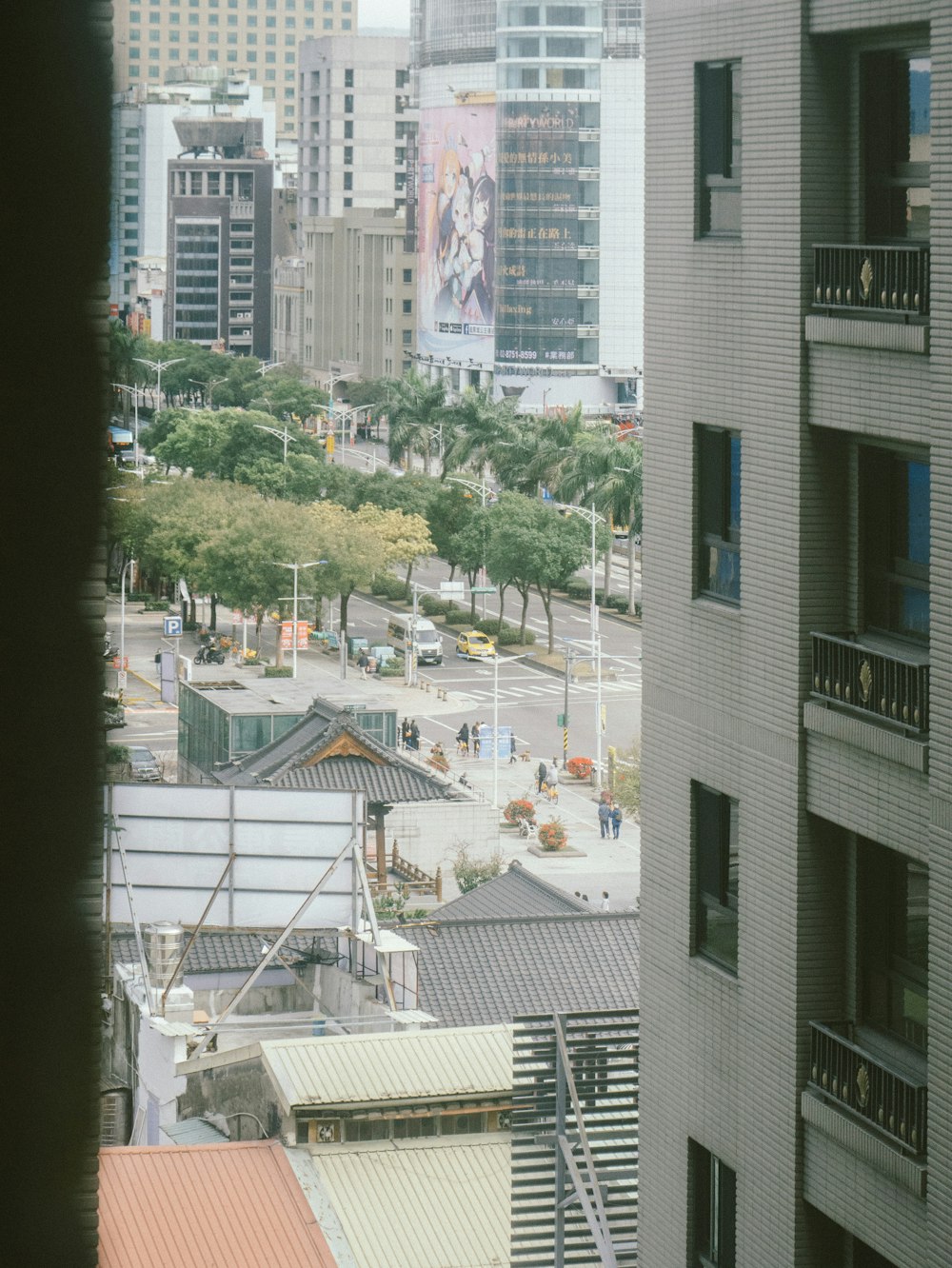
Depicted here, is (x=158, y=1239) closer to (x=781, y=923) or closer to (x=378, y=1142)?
(x=378, y=1142)

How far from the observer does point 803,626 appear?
34.7 feet

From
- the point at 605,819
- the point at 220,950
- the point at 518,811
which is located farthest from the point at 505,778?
the point at 220,950

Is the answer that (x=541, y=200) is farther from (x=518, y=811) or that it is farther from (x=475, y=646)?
(x=518, y=811)

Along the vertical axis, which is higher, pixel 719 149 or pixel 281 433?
pixel 281 433

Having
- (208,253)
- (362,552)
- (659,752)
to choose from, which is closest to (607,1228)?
(659,752)

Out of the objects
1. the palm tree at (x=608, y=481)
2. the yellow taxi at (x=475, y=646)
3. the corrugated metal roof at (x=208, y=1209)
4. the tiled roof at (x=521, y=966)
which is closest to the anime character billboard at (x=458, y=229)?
the palm tree at (x=608, y=481)

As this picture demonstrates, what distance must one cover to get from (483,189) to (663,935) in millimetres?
133001

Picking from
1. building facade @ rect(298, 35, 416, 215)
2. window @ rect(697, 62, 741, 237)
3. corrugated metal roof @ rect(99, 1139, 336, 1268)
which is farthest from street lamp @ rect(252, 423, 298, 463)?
window @ rect(697, 62, 741, 237)

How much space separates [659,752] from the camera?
12609 millimetres

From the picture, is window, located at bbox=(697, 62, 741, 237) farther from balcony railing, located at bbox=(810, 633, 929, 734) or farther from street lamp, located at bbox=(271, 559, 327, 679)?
street lamp, located at bbox=(271, 559, 327, 679)

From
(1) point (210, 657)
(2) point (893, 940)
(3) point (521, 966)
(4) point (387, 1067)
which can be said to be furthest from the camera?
(1) point (210, 657)

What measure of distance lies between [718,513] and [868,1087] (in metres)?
3.74

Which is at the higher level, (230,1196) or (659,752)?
(659,752)

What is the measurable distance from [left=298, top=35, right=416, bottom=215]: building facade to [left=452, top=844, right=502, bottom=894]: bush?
15050cm
